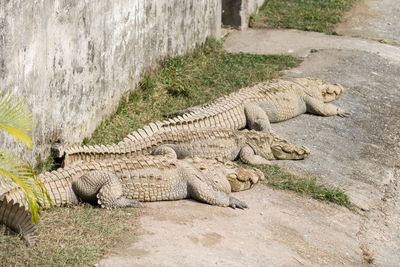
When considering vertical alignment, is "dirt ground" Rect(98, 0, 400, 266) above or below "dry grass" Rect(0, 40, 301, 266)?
→ below

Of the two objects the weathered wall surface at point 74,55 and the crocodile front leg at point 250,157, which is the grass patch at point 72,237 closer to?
the weathered wall surface at point 74,55

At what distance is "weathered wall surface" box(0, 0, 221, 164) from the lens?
6.09 metres

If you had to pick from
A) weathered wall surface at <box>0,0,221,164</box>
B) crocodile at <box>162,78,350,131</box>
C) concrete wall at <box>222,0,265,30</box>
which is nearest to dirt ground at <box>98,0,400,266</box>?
crocodile at <box>162,78,350,131</box>

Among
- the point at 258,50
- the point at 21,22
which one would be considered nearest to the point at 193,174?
the point at 21,22

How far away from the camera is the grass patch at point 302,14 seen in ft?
46.7

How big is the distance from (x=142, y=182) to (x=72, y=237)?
1.25 meters

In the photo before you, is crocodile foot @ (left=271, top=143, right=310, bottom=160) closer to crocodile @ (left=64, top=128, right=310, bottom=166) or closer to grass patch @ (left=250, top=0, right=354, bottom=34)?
crocodile @ (left=64, top=128, right=310, bottom=166)

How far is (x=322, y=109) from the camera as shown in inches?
381

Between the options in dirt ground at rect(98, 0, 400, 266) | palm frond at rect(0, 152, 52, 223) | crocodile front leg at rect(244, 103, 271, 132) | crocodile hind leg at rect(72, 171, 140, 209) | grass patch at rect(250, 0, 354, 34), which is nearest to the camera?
palm frond at rect(0, 152, 52, 223)

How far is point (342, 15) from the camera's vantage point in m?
15.0

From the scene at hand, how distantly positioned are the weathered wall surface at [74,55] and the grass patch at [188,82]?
208 millimetres

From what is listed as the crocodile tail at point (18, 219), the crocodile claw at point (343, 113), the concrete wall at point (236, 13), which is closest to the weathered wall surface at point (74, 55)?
the crocodile tail at point (18, 219)

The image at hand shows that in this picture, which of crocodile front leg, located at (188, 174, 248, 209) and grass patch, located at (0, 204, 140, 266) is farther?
crocodile front leg, located at (188, 174, 248, 209)

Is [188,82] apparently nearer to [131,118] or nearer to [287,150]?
[131,118]
